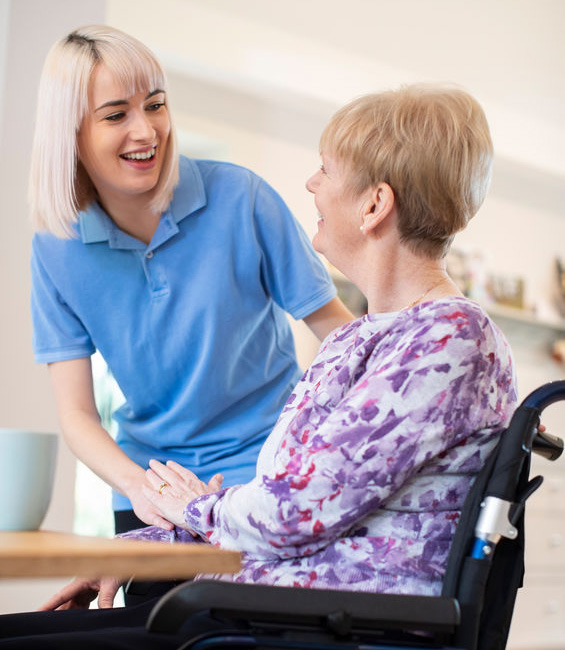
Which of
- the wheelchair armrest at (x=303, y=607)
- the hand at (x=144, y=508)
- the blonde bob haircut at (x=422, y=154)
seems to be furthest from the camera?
the hand at (x=144, y=508)

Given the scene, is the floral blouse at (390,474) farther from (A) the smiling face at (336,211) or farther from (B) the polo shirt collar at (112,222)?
(B) the polo shirt collar at (112,222)

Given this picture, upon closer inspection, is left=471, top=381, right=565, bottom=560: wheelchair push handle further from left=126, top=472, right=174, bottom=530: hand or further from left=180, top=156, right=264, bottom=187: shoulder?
left=180, top=156, right=264, bottom=187: shoulder

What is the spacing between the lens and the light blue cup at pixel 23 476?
0.93 metres

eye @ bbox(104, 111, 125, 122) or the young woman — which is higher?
eye @ bbox(104, 111, 125, 122)

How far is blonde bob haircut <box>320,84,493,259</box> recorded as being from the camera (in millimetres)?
1245

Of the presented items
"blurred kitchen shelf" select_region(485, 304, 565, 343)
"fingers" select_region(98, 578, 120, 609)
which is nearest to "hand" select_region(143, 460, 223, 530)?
"fingers" select_region(98, 578, 120, 609)

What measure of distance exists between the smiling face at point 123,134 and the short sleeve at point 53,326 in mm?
250

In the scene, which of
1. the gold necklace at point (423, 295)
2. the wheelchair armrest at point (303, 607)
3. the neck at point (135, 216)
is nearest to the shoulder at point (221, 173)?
the neck at point (135, 216)

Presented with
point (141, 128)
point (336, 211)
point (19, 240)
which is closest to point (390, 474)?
point (336, 211)

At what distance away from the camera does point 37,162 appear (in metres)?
1.72

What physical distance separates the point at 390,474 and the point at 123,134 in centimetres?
93

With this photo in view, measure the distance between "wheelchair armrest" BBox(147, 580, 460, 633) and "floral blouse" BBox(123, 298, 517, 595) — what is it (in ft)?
0.42

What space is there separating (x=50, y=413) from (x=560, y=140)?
3.61 metres

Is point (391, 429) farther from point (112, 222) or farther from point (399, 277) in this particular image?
point (112, 222)
